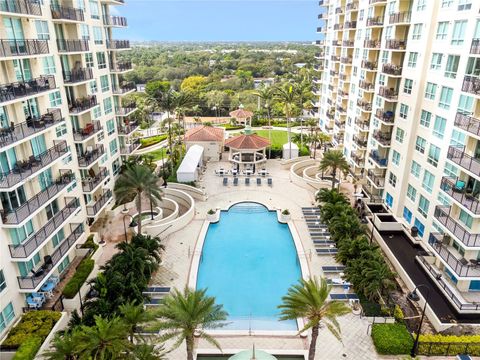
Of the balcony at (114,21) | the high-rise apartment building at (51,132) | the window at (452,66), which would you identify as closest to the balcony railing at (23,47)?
the high-rise apartment building at (51,132)

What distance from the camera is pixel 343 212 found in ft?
109

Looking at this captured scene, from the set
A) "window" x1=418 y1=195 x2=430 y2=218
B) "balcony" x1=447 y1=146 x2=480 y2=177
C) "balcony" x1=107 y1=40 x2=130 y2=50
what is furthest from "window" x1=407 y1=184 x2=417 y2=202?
"balcony" x1=107 y1=40 x2=130 y2=50

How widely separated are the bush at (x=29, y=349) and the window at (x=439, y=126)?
33.3m

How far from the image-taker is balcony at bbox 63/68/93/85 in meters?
30.4

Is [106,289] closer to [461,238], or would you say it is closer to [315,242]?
[315,242]

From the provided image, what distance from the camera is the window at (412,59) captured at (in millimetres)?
32969

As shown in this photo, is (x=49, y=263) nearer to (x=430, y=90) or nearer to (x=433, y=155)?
(x=433, y=155)

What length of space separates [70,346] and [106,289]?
6.21 meters

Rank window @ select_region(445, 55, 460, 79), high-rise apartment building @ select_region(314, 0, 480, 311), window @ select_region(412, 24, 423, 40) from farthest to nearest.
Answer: window @ select_region(412, 24, 423, 40) < window @ select_region(445, 55, 460, 79) < high-rise apartment building @ select_region(314, 0, 480, 311)

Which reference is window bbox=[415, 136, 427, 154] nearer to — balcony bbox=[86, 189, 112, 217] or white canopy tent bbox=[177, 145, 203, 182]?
white canopy tent bbox=[177, 145, 203, 182]

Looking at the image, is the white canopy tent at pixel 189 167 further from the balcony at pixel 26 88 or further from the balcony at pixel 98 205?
the balcony at pixel 26 88

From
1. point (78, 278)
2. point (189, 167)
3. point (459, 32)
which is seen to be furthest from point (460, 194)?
point (189, 167)

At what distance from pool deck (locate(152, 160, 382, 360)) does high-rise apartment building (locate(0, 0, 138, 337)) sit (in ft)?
28.9

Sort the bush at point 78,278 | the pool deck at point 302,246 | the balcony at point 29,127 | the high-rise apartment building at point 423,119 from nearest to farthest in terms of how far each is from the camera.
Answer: the balcony at point 29,127 → the pool deck at point 302,246 → the high-rise apartment building at point 423,119 → the bush at point 78,278
